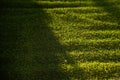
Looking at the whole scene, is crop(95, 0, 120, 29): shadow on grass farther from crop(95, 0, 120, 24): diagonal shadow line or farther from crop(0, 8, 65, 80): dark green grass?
crop(0, 8, 65, 80): dark green grass

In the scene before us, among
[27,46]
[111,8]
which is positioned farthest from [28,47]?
[111,8]

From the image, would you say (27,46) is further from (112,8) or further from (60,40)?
(112,8)

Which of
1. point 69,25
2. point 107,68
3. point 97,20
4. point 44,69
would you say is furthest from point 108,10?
point 44,69

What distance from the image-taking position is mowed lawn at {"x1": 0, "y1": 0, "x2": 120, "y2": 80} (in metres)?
3.89

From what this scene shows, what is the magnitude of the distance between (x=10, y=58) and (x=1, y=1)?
1680 mm

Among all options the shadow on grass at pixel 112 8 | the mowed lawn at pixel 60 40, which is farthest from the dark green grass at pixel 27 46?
the shadow on grass at pixel 112 8

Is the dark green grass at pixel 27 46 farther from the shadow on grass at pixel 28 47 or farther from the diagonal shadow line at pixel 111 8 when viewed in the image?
the diagonal shadow line at pixel 111 8

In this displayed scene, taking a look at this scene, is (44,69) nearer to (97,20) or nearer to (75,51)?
(75,51)

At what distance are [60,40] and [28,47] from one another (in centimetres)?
53

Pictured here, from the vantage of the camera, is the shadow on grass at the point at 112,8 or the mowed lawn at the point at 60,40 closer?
the mowed lawn at the point at 60,40

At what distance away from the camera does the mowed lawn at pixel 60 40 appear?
3893mm

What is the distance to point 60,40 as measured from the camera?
4496 millimetres

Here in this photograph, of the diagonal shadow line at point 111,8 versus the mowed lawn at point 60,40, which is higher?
the diagonal shadow line at point 111,8

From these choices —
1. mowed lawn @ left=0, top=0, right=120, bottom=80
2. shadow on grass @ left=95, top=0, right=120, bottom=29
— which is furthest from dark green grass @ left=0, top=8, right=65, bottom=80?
shadow on grass @ left=95, top=0, right=120, bottom=29
